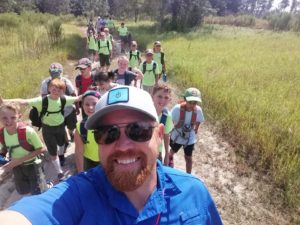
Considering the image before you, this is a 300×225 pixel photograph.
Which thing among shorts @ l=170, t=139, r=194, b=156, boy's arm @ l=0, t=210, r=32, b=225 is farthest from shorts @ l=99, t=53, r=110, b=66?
boy's arm @ l=0, t=210, r=32, b=225

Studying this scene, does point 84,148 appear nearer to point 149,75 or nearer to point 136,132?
point 136,132

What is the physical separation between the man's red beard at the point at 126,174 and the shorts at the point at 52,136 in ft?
10.6

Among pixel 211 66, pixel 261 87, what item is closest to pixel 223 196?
pixel 261 87

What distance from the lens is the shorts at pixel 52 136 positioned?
4.55m

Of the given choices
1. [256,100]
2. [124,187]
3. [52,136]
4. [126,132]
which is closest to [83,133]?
[52,136]

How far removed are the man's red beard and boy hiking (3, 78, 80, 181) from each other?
295 centimetres

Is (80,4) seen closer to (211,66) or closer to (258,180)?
(211,66)

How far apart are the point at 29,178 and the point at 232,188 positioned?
3.15 meters

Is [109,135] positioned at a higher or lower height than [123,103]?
lower

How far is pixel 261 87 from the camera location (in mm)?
8961

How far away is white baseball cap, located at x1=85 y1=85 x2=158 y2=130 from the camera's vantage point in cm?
155

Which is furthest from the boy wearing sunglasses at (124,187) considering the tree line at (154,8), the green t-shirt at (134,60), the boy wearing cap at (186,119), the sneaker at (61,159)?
the tree line at (154,8)

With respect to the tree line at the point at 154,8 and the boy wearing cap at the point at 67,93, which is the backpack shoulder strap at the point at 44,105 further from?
the tree line at the point at 154,8

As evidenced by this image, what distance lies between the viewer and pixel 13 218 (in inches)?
51.4
